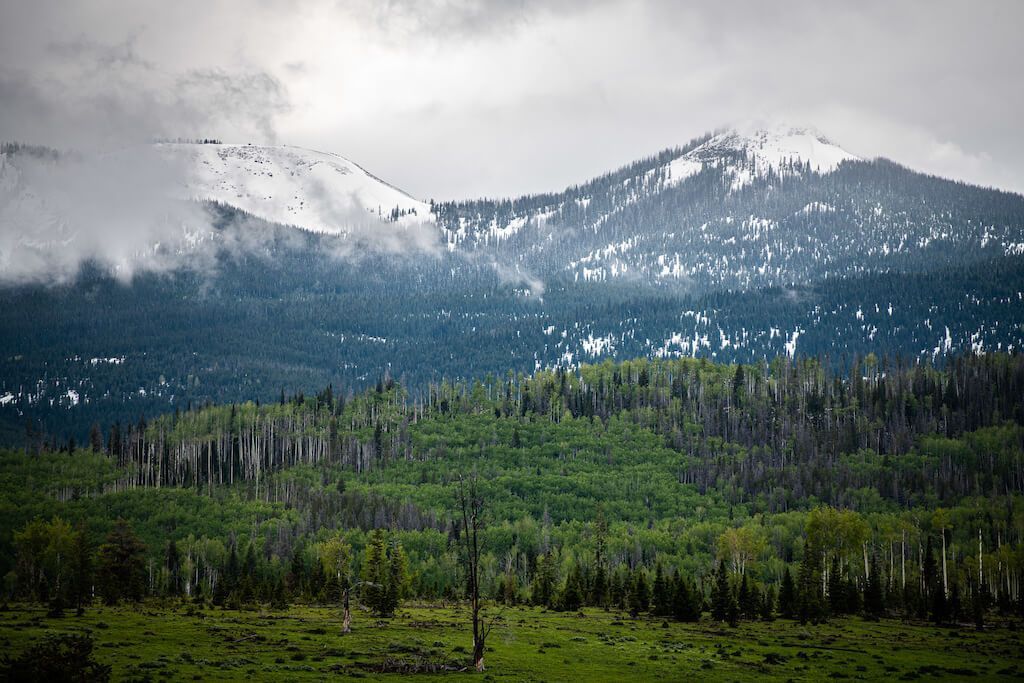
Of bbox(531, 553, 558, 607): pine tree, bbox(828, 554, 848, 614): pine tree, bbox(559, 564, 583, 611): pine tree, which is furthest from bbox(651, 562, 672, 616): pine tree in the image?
bbox(828, 554, 848, 614): pine tree

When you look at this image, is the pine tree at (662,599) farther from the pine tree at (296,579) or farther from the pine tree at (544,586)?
the pine tree at (296,579)

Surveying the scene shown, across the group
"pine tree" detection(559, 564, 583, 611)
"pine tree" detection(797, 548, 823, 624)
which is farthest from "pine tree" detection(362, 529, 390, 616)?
"pine tree" detection(797, 548, 823, 624)

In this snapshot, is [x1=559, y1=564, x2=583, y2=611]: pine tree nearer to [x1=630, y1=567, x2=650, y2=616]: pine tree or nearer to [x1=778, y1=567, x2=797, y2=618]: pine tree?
[x1=630, y1=567, x2=650, y2=616]: pine tree

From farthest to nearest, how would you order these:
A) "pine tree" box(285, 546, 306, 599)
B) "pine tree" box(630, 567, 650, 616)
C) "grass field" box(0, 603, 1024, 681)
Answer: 1. "pine tree" box(285, 546, 306, 599)
2. "pine tree" box(630, 567, 650, 616)
3. "grass field" box(0, 603, 1024, 681)

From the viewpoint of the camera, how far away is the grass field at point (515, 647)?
63031mm

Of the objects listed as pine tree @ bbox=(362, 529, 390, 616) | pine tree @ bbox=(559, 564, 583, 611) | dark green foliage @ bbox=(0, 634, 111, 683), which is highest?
dark green foliage @ bbox=(0, 634, 111, 683)

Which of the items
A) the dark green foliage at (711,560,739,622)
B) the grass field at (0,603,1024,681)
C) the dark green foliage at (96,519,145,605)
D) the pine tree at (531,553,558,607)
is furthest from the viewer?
the pine tree at (531,553,558,607)

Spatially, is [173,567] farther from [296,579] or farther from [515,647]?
[515,647]

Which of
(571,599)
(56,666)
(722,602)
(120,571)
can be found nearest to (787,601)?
(722,602)

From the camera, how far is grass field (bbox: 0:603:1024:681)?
63.0 m

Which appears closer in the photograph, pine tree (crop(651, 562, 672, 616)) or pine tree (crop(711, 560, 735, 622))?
pine tree (crop(711, 560, 735, 622))

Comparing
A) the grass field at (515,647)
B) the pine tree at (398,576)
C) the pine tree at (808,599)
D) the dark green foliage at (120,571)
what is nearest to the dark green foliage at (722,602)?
the grass field at (515,647)

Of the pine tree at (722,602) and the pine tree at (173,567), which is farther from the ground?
the pine tree at (722,602)

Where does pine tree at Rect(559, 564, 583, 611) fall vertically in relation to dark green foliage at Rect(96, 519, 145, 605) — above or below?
below
